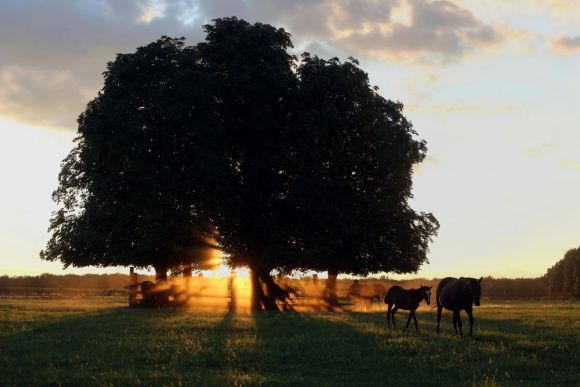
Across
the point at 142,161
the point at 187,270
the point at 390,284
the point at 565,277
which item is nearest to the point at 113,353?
the point at 142,161

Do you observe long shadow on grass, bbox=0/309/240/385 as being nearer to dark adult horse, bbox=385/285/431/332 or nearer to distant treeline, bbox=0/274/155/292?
dark adult horse, bbox=385/285/431/332

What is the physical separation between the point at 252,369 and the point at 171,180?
27.0 meters

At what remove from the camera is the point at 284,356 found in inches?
802

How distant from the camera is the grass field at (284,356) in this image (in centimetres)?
1684

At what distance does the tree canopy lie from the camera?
43.8 meters

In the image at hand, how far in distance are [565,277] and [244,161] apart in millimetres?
78826

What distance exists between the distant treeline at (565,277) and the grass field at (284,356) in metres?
81.1

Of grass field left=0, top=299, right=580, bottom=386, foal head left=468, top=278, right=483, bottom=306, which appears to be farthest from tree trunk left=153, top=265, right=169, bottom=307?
foal head left=468, top=278, right=483, bottom=306

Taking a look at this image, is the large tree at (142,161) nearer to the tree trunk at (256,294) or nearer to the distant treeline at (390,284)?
the tree trunk at (256,294)

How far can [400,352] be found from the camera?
827 inches

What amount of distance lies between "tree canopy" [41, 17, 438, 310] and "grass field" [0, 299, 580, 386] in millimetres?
15128

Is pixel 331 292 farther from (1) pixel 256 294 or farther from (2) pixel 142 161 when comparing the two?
(2) pixel 142 161

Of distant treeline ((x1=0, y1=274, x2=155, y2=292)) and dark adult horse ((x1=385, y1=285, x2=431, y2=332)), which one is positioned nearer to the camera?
dark adult horse ((x1=385, y1=285, x2=431, y2=332))

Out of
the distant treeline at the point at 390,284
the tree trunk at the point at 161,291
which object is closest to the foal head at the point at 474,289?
the tree trunk at the point at 161,291
